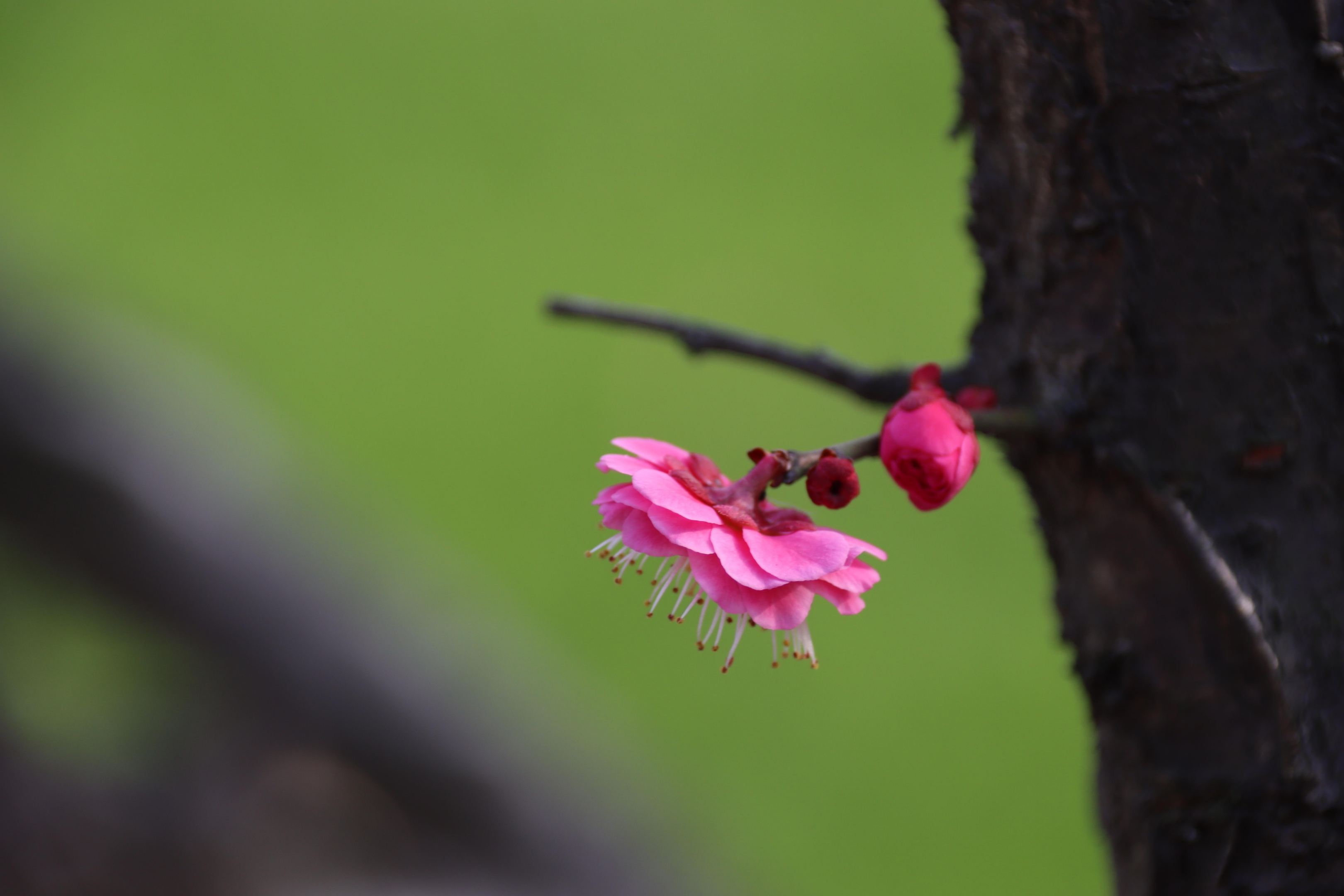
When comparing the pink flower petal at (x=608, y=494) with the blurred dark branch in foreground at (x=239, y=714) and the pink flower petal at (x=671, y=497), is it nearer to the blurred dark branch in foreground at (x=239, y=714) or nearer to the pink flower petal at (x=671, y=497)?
the pink flower petal at (x=671, y=497)

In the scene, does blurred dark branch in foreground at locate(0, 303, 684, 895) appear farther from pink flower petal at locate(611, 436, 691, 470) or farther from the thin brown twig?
pink flower petal at locate(611, 436, 691, 470)

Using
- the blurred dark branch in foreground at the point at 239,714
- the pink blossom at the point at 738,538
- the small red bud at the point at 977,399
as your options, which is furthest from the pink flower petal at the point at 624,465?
the blurred dark branch in foreground at the point at 239,714

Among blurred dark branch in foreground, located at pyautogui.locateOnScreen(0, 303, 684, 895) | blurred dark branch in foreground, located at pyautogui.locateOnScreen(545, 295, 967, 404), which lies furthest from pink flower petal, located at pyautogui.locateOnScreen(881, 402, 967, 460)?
blurred dark branch in foreground, located at pyautogui.locateOnScreen(0, 303, 684, 895)

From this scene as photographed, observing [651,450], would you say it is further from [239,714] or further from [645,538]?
[239,714]

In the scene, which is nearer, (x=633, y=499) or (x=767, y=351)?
(x=633, y=499)

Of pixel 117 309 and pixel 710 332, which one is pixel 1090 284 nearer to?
pixel 710 332

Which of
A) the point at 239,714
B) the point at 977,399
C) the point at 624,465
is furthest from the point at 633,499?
the point at 239,714

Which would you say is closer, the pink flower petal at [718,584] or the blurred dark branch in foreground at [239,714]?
the pink flower petal at [718,584]
